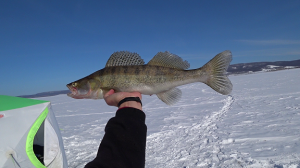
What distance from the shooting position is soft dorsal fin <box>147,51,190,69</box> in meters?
3.07

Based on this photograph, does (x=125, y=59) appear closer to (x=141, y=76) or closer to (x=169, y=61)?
(x=141, y=76)

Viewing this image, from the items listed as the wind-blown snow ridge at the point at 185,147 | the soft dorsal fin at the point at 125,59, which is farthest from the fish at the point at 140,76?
the wind-blown snow ridge at the point at 185,147

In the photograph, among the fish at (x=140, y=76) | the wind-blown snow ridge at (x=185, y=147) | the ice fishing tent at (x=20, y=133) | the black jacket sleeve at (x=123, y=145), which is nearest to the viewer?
the black jacket sleeve at (x=123, y=145)

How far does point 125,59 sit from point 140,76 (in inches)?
15.5

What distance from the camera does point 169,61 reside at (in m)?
3.08

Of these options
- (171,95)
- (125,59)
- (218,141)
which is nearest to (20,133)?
(125,59)

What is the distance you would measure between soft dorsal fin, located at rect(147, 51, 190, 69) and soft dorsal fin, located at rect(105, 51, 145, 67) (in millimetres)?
222

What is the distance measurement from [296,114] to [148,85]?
7.75 meters

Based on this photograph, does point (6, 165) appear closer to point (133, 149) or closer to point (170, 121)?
point (133, 149)

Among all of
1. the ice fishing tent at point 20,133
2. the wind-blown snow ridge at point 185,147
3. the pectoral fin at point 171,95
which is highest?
the pectoral fin at point 171,95

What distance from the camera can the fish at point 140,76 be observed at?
9.77ft

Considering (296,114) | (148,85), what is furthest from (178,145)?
(296,114)

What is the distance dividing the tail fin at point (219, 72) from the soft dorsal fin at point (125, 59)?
112 centimetres

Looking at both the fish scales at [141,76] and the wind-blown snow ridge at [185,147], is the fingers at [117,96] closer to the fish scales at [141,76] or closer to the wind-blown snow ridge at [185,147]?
the fish scales at [141,76]
